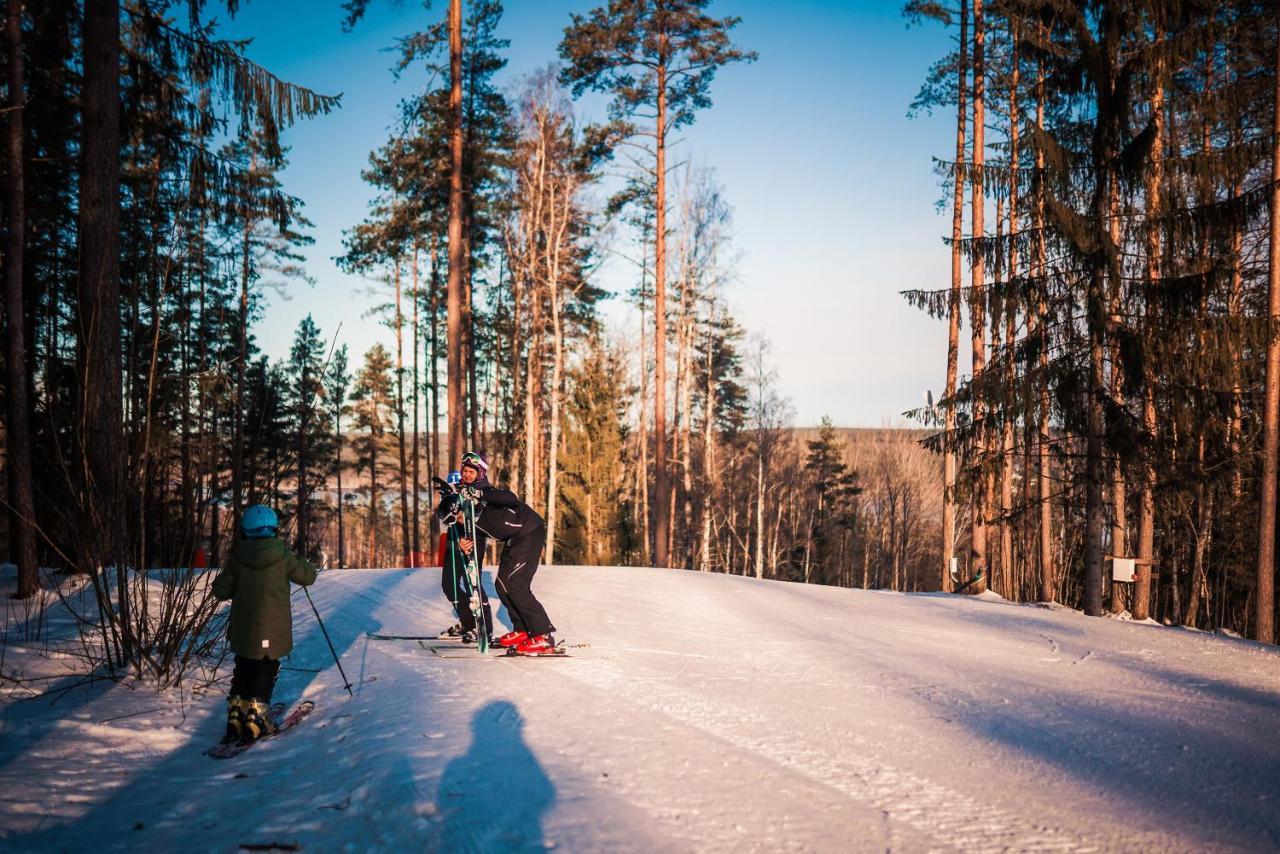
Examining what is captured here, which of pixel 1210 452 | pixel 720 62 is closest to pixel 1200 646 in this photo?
pixel 1210 452

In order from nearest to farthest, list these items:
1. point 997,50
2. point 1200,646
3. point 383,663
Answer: point 383,663
point 1200,646
point 997,50

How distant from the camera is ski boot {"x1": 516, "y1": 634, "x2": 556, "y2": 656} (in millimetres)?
6980

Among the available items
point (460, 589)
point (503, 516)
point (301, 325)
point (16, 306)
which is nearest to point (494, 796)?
point (503, 516)

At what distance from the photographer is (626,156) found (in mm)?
20109

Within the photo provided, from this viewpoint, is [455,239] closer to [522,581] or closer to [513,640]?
[522,581]

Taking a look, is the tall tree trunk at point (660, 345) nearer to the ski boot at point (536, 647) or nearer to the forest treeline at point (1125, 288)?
the forest treeline at point (1125, 288)

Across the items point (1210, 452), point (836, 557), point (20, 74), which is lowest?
point (836, 557)

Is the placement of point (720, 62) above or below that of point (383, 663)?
above

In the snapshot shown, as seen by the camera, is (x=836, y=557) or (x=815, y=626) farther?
(x=836, y=557)

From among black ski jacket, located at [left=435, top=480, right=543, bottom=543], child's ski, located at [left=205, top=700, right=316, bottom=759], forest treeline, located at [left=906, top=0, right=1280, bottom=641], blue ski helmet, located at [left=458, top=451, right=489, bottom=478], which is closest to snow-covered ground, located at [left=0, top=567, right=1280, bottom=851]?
child's ski, located at [left=205, top=700, right=316, bottom=759]

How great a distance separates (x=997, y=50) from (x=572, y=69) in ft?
36.3

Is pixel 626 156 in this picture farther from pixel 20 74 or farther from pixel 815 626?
pixel 815 626

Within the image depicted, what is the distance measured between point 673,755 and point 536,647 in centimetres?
296

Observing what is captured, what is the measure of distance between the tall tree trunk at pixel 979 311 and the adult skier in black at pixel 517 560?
376 inches
